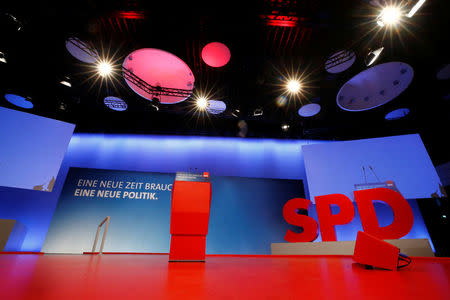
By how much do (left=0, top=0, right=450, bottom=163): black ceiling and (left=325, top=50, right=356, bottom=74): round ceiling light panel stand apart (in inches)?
5.5

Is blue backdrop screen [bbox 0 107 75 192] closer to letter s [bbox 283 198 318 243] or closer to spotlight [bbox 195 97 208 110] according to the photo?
spotlight [bbox 195 97 208 110]

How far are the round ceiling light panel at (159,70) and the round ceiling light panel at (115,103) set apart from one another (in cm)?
86

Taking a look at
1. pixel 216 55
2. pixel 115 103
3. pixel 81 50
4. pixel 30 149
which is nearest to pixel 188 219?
pixel 216 55

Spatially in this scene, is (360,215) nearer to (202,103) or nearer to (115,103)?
(202,103)

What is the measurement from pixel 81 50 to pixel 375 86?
24.2 ft

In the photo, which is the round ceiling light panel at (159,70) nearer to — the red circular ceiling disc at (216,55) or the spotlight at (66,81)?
the red circular ceiling disc at (216,55)

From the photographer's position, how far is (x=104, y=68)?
4.89 meters

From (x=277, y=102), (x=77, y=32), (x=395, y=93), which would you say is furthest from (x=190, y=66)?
(x=395, y=93)

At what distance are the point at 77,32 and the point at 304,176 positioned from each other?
7.42m

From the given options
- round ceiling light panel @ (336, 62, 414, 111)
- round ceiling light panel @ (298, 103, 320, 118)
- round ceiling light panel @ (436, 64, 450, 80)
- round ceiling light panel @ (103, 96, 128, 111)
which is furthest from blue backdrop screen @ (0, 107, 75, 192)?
round ceiling light panel @ (436, 64, 450, 80)

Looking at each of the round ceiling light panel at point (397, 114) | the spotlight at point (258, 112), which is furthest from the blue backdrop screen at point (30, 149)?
the round ceiling light panel at point (397, 114)

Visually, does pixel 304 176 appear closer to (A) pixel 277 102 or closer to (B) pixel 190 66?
(A) pixel 277 102

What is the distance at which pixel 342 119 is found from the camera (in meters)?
6.64

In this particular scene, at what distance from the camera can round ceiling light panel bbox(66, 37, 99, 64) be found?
4.29 metres
